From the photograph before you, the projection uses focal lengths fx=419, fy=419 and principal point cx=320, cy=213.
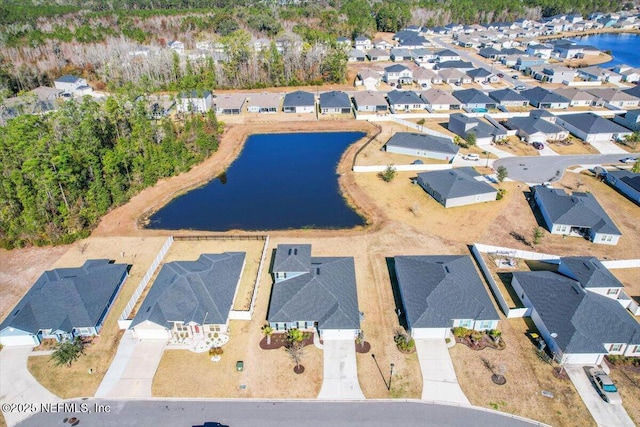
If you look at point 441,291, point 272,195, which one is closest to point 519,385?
point 441,291

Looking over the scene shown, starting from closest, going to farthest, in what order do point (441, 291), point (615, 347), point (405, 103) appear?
point (615, 347) < point (441, 291) < point (405, 103)

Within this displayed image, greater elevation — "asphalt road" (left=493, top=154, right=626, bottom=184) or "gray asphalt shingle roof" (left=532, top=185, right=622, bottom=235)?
"gray asphalt shingle roof" (left=532, top=185, right=622, bottom=235)

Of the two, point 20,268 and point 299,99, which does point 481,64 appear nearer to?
point 299,99

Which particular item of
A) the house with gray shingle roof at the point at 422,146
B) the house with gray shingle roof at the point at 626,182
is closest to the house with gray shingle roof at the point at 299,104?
the house with gray shingle roof at the point at 422,146

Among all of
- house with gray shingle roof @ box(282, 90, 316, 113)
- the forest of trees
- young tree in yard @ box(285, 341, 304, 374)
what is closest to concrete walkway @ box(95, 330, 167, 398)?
young tree in yard @ box(285, 341, 304, 374)

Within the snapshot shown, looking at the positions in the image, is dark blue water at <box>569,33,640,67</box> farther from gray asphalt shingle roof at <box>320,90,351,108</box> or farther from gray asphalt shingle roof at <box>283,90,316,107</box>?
gray asphalt shingle roof at <box>283,90,316,107</box>

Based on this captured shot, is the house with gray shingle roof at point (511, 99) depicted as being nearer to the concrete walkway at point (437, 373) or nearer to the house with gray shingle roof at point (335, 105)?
the house with gray shingle roof at point (335, 105)
